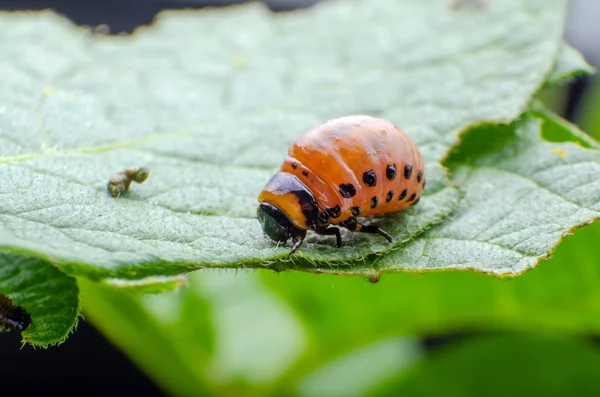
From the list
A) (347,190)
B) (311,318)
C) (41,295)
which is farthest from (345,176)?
(311,318)

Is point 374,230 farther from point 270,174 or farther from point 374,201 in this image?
point 270,174

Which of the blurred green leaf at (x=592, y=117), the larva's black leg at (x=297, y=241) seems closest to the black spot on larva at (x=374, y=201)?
the larva's black leg at (x=297, y=241)

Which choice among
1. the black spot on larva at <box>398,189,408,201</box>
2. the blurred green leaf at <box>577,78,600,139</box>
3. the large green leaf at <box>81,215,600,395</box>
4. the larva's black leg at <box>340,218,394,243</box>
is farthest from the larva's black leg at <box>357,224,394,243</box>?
the blurred green leaf at <box>577,78,600,139</box>

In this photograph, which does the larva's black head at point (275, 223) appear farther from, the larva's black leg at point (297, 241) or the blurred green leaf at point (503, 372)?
the blurred green leaf at point (503, 372)

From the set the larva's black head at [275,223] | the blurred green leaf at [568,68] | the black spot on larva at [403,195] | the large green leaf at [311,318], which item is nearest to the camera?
the larva's black head at [275,223]

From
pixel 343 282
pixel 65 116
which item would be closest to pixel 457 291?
pixel 343 282

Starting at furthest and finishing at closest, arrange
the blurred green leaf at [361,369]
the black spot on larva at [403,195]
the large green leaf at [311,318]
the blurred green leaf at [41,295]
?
the blurred green leaf at [361,369], the large green leaf at [311,318], the black spot on larva at [403,195], the blurred green leaf at [41,295]

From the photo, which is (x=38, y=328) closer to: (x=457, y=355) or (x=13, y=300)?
(x=13, y=300)
